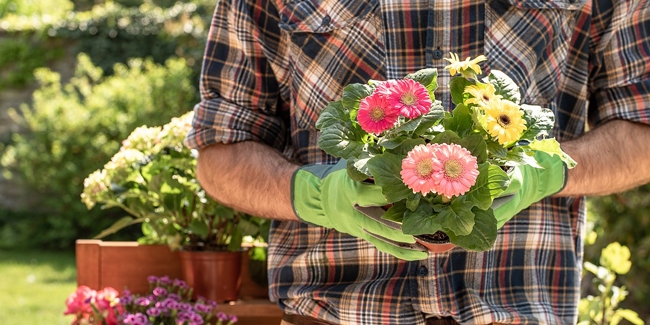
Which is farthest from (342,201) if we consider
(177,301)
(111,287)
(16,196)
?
(16,196)

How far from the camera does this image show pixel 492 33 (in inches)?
64.0

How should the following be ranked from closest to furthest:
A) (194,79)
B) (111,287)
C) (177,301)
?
1. (177,301)
2. (111,287)
3. (194,79)

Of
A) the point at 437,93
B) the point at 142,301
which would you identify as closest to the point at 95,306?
the point at 142,301

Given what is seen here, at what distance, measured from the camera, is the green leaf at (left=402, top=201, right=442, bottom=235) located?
1213mm

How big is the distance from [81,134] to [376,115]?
8.15 meters

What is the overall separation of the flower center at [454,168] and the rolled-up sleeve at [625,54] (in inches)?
24.4

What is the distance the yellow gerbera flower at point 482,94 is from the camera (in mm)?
1260

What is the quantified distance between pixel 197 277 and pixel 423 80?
1.06 m

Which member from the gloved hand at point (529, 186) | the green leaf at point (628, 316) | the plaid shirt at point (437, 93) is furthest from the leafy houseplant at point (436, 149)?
the green leaf at point (628, 316)

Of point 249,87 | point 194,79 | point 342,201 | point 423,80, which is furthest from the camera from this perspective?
point 194,79

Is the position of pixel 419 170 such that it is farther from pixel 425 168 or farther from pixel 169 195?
pixel 169 195

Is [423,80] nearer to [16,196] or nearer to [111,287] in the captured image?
[111,287]

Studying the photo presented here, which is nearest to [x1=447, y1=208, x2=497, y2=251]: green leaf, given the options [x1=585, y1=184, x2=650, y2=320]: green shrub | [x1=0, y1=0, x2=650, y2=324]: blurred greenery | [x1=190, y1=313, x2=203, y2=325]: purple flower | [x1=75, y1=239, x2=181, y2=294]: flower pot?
[x1=190, y1=313, x2=203, y2=325]: purple flower

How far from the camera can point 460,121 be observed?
1294 mm
